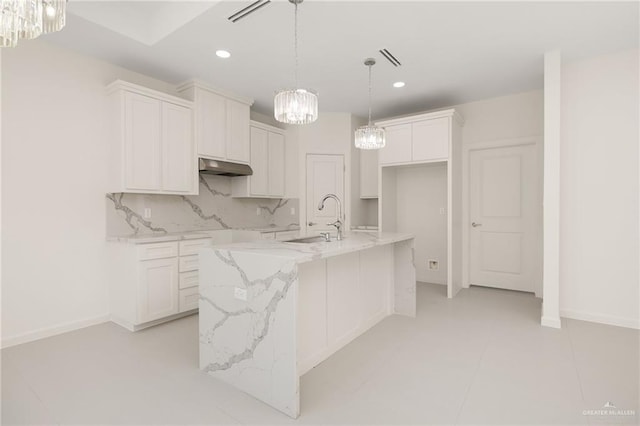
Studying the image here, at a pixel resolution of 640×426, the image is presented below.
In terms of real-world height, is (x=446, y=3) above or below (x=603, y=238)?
above

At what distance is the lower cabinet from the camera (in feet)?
7.52

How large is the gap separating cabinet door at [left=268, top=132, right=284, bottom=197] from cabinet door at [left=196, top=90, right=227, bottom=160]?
36.6 inches

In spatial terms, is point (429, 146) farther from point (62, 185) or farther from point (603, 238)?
point (62, 185)

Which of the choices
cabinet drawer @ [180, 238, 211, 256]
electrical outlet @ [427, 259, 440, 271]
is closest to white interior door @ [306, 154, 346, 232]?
electrical outlet @ [427, 259, 440, 271]

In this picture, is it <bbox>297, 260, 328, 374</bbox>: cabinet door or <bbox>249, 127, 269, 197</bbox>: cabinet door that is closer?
<bbox>297, 260, 328, 374</bbox>: cabinet door

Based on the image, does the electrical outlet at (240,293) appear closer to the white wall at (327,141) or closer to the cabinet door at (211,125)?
the cabinet door at (211,125)

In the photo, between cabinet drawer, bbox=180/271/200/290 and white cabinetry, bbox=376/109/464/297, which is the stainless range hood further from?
white cabinetry, bbox=376/109/464/297

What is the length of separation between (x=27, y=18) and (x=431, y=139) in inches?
159

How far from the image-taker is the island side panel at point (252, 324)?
1831mm

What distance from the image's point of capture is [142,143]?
3.35m

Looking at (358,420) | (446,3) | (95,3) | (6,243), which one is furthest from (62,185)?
(446,3)

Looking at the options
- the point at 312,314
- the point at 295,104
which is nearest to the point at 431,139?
the point at 295,104

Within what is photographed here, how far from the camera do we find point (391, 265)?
11.7ft

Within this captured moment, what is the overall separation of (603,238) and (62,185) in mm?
5297
